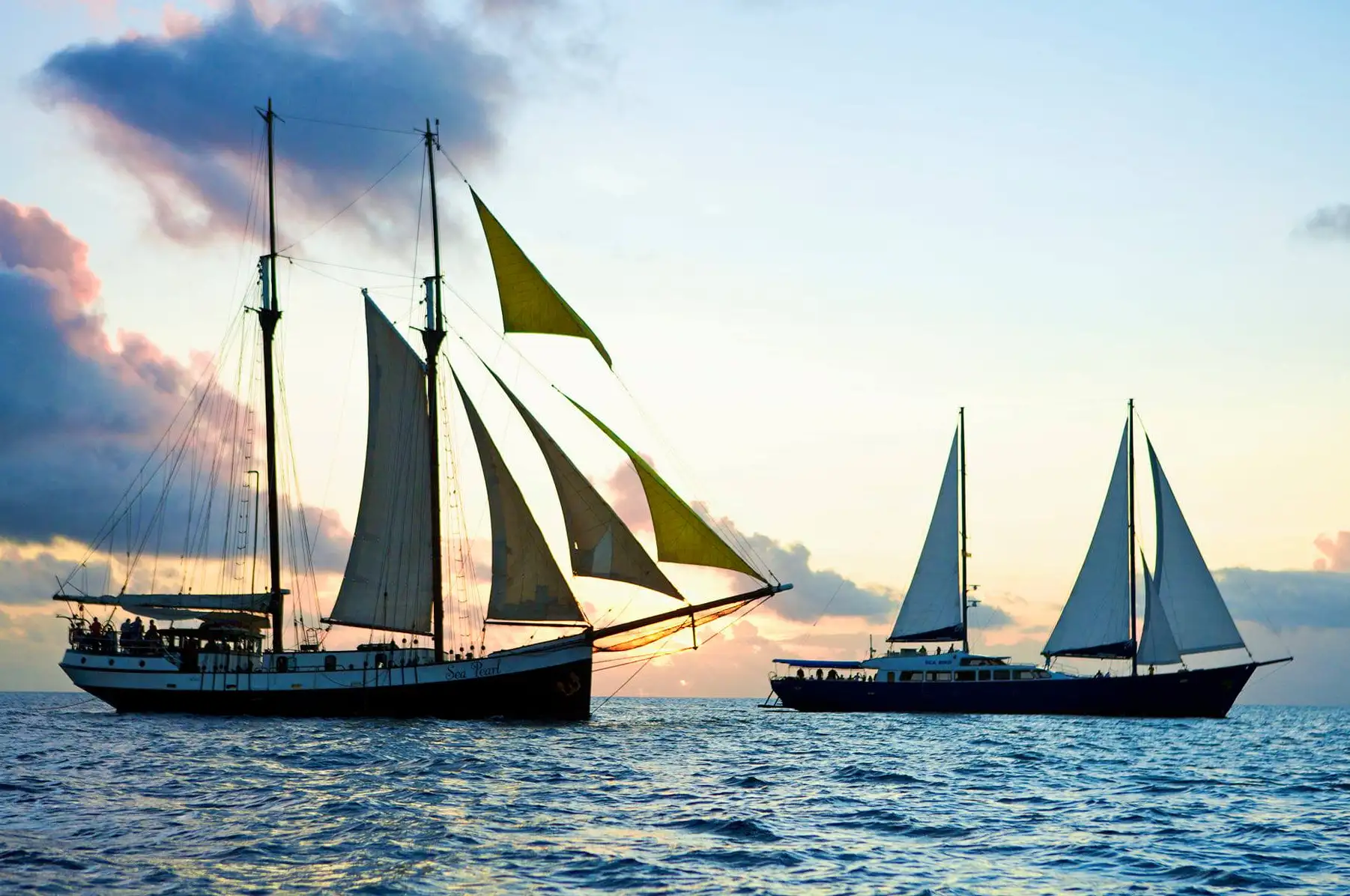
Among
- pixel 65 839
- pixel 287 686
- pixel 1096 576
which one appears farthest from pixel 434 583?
pixel 1096 576

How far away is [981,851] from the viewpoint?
2405cm

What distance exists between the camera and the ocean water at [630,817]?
68.0 feet

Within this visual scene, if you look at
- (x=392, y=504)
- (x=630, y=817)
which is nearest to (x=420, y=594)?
(x=392, y=504)

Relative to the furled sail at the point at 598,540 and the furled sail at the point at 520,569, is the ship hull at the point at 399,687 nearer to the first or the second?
the furled sail at the point at 520,569

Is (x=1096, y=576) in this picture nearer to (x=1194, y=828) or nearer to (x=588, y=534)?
(x=588, y=534)

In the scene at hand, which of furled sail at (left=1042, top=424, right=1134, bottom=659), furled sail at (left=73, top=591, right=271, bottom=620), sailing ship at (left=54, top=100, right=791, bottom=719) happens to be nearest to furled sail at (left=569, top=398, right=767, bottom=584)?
sailing ship at (left=54, top=100, right=791, bottom=719)

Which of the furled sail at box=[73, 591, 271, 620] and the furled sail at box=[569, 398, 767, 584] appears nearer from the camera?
the furled sail at box=[569, 398, 767, 584]

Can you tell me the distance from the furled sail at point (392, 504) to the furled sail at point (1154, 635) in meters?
46.7

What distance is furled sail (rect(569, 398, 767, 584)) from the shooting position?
162 ft

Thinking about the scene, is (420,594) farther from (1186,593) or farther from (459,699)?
(1186,593)

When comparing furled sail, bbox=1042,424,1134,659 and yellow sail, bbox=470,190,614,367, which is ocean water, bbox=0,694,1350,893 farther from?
furled sail, bbox=1042,424,1134,659

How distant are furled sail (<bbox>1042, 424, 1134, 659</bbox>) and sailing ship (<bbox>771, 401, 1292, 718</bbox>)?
2.7 inches

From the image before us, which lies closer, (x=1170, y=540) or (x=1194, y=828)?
(x=1194, y=828)

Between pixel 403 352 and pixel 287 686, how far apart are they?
16.0 metres
